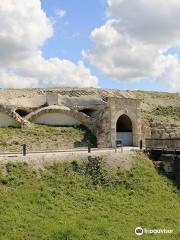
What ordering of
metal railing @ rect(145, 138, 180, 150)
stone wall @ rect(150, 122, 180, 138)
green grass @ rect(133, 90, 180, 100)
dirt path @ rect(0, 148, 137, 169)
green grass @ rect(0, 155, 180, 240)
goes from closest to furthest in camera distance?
green grass @ rect(0, 155, 180, 240)
dirt path @ rect(0, 148, 137, 169)
metal railing @ rect(145, 138, 180, 150)
stone wall @ rect(150, 122, 180, 138)
green grass @ rect(133, 90, 180, 100)

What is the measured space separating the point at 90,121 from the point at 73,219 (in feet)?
49.0

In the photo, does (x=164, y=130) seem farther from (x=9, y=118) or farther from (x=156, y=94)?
(x=156, y=94)

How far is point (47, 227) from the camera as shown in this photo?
17.6m

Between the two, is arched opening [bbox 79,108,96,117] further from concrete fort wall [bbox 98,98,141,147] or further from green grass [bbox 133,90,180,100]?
green grass [bbox 133,90,180,100]

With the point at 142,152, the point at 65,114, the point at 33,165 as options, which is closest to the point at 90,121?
the point at 65,114

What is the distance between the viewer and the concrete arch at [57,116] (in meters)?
32.6

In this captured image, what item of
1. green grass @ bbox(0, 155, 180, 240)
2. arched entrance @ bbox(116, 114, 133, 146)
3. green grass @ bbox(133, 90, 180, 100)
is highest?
green grass @ bbox(133, 90, 180, 100)

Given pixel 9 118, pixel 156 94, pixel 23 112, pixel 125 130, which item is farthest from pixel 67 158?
pixel 156 94

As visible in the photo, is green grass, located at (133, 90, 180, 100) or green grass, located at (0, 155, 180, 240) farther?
green grass, located at (133, 90, 180, 100)

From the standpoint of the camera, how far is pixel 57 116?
33312mm

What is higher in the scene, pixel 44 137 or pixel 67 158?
pixel 44 137

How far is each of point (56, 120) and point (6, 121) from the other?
12.5ft

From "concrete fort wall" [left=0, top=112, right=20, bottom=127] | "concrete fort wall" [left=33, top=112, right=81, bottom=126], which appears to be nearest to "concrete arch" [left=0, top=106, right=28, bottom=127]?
"concrete fort wall" [left=0, top=112, right=20, bottom=127]

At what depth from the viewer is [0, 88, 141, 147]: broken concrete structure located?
31219 mm
